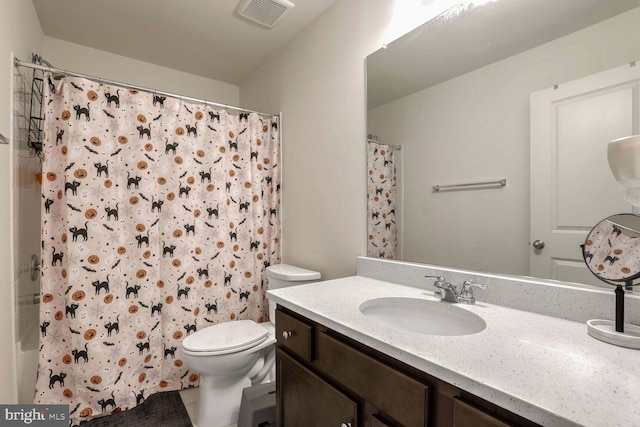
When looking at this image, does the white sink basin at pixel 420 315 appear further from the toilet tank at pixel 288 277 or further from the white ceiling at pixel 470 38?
the white ceiling at pixel 470 38

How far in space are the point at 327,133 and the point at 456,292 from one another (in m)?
1.21

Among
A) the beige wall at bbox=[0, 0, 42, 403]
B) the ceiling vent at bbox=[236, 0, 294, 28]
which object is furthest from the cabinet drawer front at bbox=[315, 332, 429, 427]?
the ceiling vent at bbox=[236, 0, 294, 28]

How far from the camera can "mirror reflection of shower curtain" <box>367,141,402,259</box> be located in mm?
1503

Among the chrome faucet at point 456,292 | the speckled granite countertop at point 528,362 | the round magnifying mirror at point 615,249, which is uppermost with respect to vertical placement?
the round magnifying mirror at point 615,249

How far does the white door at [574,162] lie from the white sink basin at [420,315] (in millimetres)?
309

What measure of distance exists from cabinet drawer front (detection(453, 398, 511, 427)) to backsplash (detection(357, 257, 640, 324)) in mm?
570

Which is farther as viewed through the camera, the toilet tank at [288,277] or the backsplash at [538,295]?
the toilet tank at [288,277]

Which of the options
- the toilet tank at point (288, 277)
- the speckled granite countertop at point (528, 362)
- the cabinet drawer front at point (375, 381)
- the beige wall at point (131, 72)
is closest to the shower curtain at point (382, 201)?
the toilet tank at point (288, 277)

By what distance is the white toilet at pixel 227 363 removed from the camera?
5.04ft

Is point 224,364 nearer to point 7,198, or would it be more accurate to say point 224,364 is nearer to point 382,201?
point 382,201

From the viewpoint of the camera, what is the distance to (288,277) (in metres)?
1.88

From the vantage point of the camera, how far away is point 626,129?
0.84 metres

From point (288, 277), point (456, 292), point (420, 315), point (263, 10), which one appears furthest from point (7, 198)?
point (456, 292)

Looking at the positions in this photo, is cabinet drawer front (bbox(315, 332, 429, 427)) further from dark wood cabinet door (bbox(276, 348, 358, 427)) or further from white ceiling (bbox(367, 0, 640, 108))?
white ceiling (bbox(367, 0, 640, 108))
